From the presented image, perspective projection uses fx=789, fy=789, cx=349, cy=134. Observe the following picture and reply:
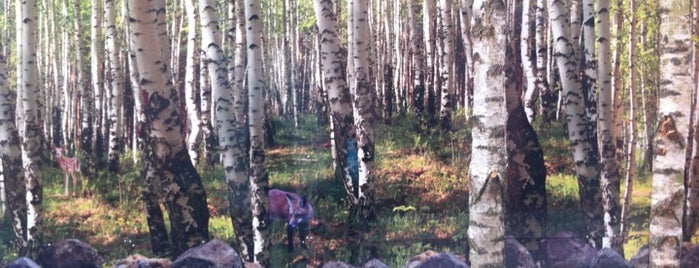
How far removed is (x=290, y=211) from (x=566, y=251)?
171cm

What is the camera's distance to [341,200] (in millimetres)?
4941

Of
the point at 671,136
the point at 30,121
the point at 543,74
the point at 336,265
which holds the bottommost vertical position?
the point at 336,265

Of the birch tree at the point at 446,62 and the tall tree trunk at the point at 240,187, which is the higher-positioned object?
the birch tree at the point at 446,62

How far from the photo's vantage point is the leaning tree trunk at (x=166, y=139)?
4.75 metres

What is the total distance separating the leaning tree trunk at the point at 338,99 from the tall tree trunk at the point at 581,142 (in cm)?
133

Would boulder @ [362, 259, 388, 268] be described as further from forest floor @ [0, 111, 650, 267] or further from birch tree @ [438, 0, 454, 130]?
birch tree @ [438, 0, 454, 130]

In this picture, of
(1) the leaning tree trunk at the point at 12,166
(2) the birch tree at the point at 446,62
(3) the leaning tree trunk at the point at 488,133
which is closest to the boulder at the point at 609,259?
(3) the leaning tree trunk at the point at 488,133

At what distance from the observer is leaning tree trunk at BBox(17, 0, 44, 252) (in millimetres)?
5008

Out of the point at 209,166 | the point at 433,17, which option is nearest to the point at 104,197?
the point at 209,166

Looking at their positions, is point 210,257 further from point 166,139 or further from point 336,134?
point 336,134

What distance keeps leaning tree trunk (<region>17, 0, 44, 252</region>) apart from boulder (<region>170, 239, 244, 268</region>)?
3.29 feet

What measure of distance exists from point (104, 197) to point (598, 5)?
3.25 meters

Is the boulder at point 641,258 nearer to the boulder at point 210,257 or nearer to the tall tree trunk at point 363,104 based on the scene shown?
the tall tree trunk at point 363,104

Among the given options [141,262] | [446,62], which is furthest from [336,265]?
[446,62]
